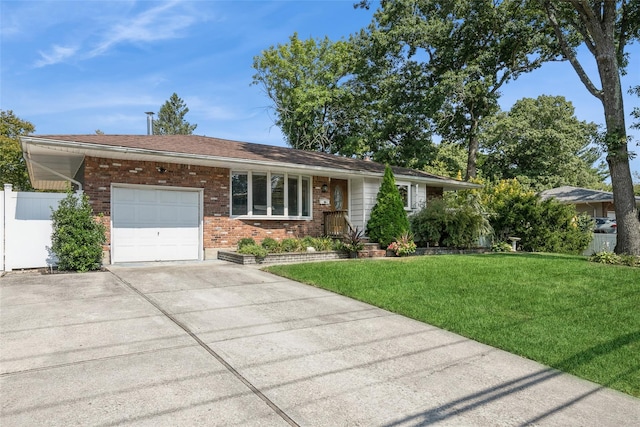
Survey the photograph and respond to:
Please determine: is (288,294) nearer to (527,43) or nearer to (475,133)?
(475,133)

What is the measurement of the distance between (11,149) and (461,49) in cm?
2818

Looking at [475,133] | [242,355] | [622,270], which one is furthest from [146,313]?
[475,133]

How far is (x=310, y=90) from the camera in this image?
30.3 m

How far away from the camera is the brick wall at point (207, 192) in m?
9.98

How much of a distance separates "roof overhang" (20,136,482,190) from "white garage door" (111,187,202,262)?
965mm

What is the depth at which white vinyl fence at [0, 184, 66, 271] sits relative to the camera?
8883mm

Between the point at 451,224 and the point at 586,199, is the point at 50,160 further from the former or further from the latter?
the point at 586,199

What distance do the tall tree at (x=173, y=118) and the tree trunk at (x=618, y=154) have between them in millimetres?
40069

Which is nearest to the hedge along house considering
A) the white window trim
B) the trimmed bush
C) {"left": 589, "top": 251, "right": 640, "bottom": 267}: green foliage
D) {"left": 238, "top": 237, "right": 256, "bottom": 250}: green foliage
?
{"left": 238, "top": 237, "right": 256, "bottom": 250}: green foliage

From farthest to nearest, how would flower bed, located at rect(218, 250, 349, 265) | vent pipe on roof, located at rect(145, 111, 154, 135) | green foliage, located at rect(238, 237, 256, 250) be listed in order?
1. vent pipe on roof, located at rect(145, 111, 154, 135)
2. green foliage, located at rect(238, 237, 256, 250)
3. flower bed, located at rect(218, 250, 349, 265)

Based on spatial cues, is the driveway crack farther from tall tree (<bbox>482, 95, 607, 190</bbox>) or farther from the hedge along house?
tall tree (<bbox>482, 95, 607, 190</bbox>)

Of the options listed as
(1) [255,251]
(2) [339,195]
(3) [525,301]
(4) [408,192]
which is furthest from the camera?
(4) [408,192]

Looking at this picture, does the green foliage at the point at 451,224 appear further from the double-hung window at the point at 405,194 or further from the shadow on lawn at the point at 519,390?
the shadow on lawn at the point at 519,390

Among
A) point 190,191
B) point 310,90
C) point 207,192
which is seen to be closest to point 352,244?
point 207,192
